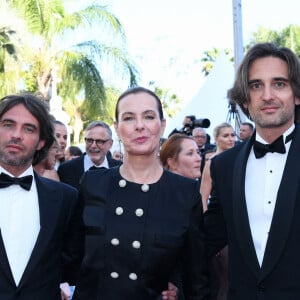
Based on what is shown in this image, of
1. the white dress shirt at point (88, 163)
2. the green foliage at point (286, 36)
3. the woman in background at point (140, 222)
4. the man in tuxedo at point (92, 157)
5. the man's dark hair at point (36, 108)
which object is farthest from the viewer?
the green foliage at point (286, 36)

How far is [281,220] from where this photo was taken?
8.71ft

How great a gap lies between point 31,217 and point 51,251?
0.24 metres

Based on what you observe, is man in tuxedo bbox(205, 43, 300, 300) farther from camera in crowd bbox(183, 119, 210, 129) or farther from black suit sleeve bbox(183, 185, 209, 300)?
camera in crowd bbox(183, 119, 210, 129)

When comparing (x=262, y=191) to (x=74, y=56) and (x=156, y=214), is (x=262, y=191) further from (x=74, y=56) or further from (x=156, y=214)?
(x=74, y=56)

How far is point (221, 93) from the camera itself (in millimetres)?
14383

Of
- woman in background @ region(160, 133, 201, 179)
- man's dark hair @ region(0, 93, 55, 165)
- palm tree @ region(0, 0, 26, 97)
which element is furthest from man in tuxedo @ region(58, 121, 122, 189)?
palm tree @ region(0, 0, 26, 97)

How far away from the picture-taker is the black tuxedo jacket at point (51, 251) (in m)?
2.86

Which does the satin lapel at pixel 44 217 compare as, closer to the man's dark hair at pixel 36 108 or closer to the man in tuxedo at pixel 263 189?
the man's dark hair at pixel 36 108

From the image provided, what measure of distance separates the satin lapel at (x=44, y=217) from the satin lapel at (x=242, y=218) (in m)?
1.11

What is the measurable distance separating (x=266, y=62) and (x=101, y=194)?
129 cm

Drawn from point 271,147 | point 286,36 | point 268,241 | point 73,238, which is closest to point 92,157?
point 73,238

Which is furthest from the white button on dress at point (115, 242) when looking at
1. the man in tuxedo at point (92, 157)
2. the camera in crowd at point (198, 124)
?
the camera in crowd at point (198, 124)

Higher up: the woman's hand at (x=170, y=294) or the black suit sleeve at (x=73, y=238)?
the black suit sleeve at (x=73, y=238)

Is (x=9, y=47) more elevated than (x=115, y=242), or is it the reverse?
(x=9, y=47)
